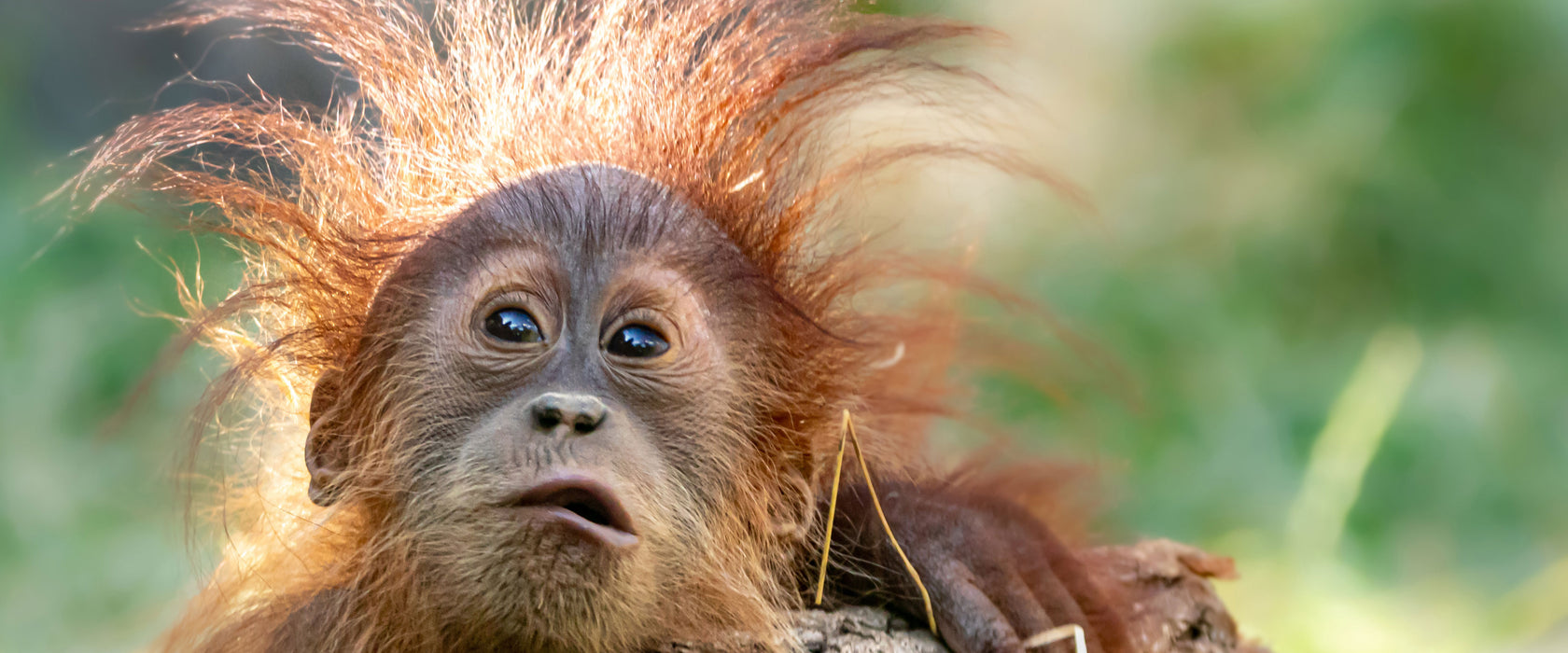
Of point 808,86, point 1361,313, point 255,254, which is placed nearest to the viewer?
point 808,86

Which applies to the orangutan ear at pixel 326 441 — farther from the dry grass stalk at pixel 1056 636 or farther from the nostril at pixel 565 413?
the dry grass stalk at pixel 1056 636

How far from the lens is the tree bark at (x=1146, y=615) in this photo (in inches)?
76.5

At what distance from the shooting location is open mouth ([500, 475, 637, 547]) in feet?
5.45

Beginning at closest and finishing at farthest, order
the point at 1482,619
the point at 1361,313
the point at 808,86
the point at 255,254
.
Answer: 1. the point at 808,86
2. the point at 255,254
3. the point at 1482,619
4. the point at 1361,313

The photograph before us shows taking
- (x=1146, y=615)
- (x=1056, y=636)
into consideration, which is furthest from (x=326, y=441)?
(x=1146, y=615)

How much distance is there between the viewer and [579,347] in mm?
1877

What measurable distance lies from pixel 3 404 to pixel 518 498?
11.9ft

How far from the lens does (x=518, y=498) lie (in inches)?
66.3

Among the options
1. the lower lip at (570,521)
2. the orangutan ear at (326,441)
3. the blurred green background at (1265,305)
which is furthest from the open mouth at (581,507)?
the blurred green background at (1265,305)

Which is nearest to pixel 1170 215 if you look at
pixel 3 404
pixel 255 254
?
pixel 255 254

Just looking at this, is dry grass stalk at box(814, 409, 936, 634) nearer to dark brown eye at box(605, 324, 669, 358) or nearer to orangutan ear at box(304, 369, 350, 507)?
dark brown eye at box(605, 324, 669, 358)

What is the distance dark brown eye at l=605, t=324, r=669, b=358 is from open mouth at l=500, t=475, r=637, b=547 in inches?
10.8

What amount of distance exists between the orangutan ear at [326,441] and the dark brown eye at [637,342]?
1.69 feet

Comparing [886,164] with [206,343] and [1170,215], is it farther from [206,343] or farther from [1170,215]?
[1170,215]
